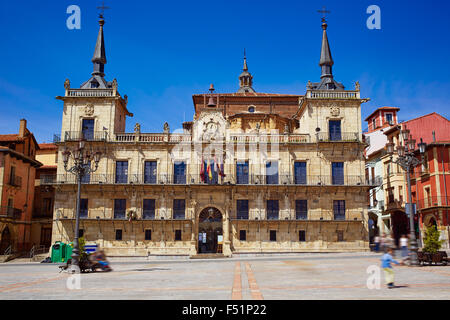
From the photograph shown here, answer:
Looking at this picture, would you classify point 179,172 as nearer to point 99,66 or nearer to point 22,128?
point 99,66

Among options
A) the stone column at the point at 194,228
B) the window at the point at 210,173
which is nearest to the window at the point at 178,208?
the stone column at the point at 194,228

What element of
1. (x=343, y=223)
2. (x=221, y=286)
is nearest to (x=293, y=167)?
(x=343, y=223)

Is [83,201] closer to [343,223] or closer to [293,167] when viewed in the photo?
[293,167]

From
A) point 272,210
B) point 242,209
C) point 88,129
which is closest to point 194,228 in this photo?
point 242,209

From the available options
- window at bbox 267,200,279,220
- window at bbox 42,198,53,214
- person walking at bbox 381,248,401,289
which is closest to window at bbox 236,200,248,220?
window at bbox 267,200,279,220

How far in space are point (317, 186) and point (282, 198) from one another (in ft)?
10.4

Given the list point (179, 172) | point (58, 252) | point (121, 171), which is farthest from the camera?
point (179, 172)

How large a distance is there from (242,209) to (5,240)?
72.7ft

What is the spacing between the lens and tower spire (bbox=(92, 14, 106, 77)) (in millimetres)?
40969

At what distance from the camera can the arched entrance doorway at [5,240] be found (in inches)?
1511

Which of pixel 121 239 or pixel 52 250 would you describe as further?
pixel 121 239

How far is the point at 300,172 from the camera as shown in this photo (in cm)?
3725

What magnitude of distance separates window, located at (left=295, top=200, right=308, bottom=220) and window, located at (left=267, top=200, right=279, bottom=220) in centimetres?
175

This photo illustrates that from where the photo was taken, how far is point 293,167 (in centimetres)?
3709
